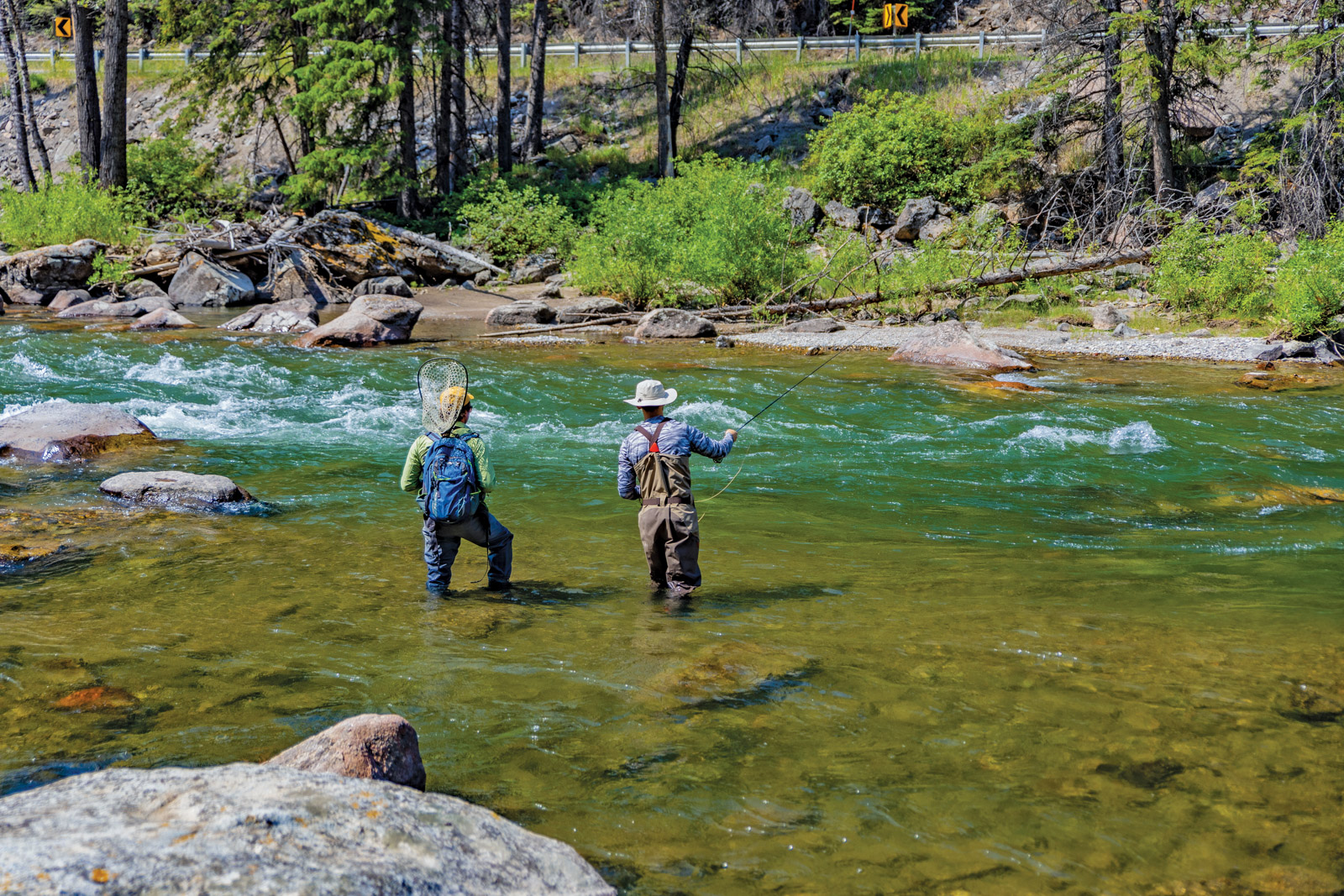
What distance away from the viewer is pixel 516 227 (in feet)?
92.9

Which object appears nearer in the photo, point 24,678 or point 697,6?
point 24,678

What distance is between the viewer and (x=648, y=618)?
5879 millimetres

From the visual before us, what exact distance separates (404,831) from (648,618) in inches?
131

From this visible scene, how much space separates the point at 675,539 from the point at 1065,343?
1330 cm

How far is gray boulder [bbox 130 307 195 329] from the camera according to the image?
60.4ft

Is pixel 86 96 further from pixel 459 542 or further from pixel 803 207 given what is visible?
pixel 459 542

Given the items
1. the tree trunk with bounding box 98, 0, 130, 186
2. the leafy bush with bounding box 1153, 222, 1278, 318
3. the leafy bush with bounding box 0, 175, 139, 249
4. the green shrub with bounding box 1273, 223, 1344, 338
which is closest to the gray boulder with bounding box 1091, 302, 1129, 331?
the leafy bush with bounding box 1153, 222, 1278, 318

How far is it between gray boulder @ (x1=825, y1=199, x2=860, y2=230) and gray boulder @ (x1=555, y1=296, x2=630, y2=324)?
7973 mm

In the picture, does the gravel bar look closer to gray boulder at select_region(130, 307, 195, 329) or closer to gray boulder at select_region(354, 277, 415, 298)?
gray boulder at select_region(354, 277, 415, 298)

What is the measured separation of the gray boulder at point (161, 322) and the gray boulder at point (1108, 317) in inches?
660

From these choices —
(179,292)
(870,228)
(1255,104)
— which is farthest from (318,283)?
(1255,104)

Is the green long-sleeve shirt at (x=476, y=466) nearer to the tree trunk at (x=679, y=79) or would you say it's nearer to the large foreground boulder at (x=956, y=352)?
the large foreground boulder at (x=956, y=352)

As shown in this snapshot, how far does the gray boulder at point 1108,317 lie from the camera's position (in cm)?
1850

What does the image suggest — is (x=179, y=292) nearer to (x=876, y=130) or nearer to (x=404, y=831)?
(x=876, y=130)
